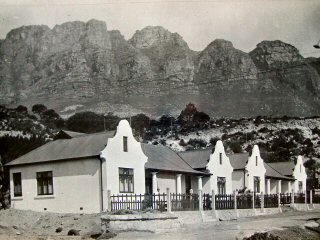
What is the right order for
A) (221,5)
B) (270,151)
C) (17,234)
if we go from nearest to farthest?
(221,5) < (17,234) < (270,151)

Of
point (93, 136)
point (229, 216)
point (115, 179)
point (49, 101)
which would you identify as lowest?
point (229, 216)

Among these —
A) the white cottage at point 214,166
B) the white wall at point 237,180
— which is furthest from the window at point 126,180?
the white wall at point 237,180

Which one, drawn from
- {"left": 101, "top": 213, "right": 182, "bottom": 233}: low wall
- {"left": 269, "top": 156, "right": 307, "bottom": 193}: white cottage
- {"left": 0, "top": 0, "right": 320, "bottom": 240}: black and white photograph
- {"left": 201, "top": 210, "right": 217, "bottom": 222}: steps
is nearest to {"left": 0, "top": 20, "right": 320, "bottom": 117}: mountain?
{"left": 0, "top": 0, "right": 320, "bottom": 240}: black and white photograph

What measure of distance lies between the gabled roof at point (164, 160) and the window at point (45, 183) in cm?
527

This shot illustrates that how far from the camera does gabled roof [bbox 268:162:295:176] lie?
152ft

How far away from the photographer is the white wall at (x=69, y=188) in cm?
2323

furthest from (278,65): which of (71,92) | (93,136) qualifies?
(71,92)

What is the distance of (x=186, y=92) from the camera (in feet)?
112

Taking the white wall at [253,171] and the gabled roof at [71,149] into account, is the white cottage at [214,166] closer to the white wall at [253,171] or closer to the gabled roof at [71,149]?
the white wall at [253,171]

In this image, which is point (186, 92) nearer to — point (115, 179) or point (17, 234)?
point (115, 179)

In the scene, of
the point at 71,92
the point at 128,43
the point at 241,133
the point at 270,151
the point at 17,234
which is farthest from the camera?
the point at 270,151

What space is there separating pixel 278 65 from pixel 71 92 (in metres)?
16.6

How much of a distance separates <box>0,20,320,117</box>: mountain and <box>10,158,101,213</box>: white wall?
615 centimetres

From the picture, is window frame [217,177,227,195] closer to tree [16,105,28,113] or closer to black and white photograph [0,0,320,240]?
black and white photograph [0,0,320,240]
